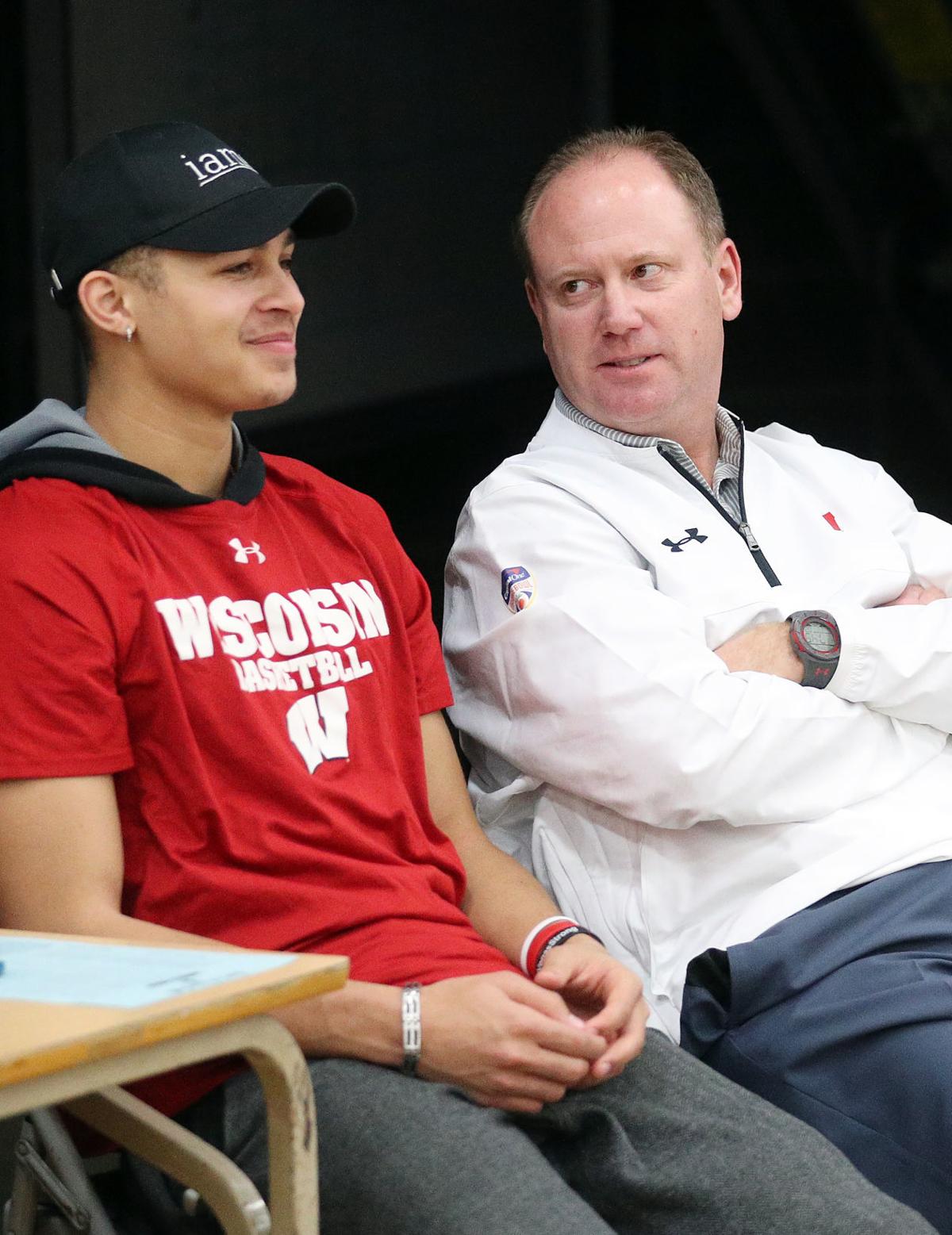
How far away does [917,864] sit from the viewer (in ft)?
6.81

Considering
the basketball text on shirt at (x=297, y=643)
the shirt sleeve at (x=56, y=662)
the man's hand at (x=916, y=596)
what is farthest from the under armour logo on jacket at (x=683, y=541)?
the shirt sleeve at (x=56, y=662)

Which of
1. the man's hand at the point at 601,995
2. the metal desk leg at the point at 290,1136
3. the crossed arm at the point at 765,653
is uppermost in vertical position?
the crossed arm at the point at 765,653

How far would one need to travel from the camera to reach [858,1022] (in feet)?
6.22

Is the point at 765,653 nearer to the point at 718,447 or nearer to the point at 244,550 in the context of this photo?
the point at 718,447

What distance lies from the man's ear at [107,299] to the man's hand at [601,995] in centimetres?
85

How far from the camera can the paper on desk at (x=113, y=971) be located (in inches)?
47.5

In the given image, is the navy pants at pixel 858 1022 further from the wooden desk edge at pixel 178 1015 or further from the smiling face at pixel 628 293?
the wooden desk edge at pixel 178 1015

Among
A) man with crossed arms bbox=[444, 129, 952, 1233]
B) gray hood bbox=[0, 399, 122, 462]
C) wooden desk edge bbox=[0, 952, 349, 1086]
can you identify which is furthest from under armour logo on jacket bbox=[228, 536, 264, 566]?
wooden desk edge bbox=[0, 952, 349, 1086]

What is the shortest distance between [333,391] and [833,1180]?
2.27 meters

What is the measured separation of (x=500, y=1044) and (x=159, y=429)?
0.78 m

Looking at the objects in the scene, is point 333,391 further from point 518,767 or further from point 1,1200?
point 1,1200

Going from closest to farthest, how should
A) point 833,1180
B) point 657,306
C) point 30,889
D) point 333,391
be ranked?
point 30,889
point 833,1180
point 657,306
point 333,391

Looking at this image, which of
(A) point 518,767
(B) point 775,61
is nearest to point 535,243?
(A) point 518,767

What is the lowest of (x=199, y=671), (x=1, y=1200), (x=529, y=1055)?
(x=1, y=1200)
